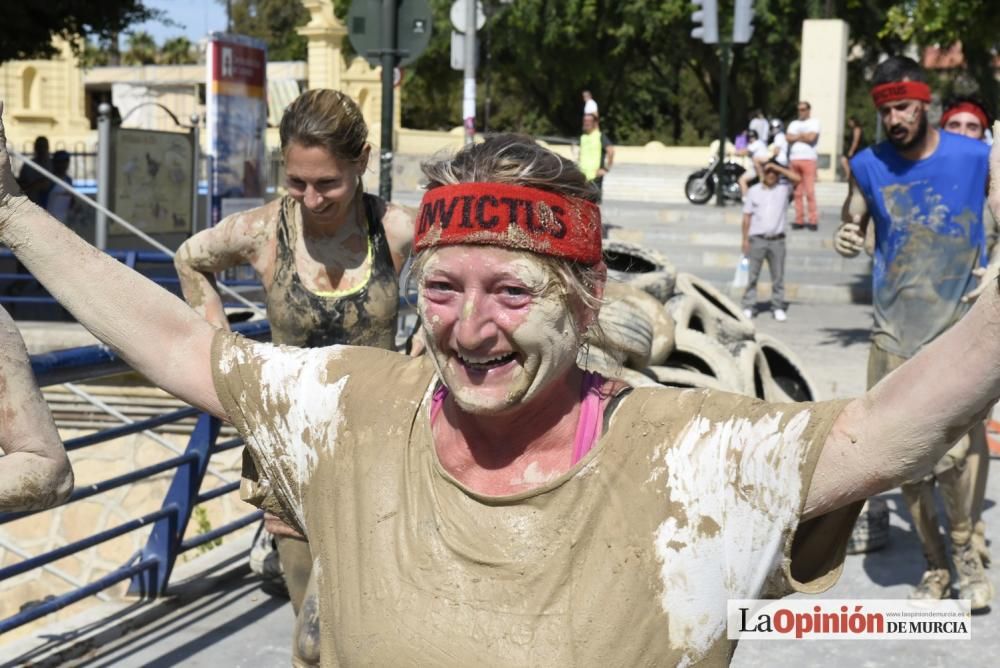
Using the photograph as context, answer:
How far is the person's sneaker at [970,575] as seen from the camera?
5262 mm

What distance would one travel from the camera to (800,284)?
53.6 feet

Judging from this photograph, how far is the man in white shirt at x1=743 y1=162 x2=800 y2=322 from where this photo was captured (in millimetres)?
13844

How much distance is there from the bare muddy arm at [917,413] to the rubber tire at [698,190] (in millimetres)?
22342

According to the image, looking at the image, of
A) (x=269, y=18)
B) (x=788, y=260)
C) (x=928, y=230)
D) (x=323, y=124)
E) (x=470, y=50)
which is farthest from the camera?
(x=269, y=18)

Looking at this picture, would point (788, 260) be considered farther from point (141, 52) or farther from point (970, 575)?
point (141, 52)

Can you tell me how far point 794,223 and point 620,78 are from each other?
26.0 meters

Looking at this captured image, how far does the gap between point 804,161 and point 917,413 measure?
57.9ft

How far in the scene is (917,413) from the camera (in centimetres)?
180

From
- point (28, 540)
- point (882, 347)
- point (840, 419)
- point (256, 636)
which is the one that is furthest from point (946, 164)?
point (28, 540)

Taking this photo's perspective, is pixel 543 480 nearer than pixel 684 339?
Yes

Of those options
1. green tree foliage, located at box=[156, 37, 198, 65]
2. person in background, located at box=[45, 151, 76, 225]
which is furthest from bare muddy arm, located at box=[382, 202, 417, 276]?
green tree foliage, located at box=[156, 37, 198, 65]

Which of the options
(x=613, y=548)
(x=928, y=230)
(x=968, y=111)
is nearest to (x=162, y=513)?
(x=928, y=230)

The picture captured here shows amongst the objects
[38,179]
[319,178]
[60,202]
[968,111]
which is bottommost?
[60,202]

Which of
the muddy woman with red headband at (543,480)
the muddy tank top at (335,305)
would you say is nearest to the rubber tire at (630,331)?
the muddy tank top at (335,305)
